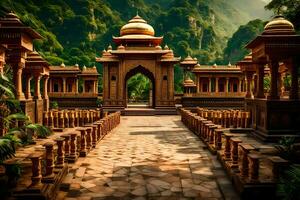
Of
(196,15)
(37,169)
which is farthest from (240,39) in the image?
(37,169)

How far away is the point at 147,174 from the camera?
7.20m

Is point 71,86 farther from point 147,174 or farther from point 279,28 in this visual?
point 147,174

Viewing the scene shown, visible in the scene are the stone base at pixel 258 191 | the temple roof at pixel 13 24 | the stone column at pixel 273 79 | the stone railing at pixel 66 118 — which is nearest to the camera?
the stone base at pixel 258 191

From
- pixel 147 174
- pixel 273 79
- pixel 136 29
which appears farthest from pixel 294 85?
pixel 136 29

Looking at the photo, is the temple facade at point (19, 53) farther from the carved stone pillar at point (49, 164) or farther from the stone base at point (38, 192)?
the stone base at point (38, 192)

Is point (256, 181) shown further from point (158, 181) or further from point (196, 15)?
point (196, 15)

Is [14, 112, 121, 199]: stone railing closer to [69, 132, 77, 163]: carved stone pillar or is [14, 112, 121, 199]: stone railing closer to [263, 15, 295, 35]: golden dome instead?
[69, 132, 77, 163]: carved stone pillar

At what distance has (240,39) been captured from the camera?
69.8 metres

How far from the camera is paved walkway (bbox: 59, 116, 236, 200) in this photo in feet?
19.5

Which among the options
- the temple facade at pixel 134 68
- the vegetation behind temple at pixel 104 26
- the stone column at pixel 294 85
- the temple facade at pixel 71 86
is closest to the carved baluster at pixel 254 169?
the stone column at pixel 294 85

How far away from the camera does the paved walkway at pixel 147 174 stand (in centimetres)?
595

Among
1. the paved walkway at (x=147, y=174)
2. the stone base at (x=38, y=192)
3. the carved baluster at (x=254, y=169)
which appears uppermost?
the carved baluster at (x=254, y=169)

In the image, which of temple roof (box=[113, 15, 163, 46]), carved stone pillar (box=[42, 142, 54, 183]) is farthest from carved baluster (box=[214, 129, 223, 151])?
temple roof (box=[113, 15, 163, 46])

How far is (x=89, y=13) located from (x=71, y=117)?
54.9 m
